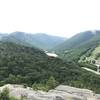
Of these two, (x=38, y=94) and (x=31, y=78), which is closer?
(x=38, y=94)

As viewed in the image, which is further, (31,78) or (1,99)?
(31,78)

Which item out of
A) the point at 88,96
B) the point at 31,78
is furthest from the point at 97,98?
the point at 31,78

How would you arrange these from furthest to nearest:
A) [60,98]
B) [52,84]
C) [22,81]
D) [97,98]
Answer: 1. [22,81]
2. [52,84]
3. [97,98]
4. [60,98]

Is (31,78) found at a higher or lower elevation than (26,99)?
lower

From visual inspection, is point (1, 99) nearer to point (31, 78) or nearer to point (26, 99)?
point (26, 99)

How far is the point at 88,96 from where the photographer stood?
82.6 meters

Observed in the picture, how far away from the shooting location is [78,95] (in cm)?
8006

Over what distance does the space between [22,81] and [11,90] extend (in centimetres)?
10859

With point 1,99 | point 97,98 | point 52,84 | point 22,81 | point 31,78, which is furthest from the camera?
point 31,78

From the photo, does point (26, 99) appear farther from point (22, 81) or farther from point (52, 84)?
point (22, 81)

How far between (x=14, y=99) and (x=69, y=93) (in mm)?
18671

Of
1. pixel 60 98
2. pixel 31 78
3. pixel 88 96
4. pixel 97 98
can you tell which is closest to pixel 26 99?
pixel 60 98

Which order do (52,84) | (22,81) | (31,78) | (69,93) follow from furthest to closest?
(31,78) < (22,81) < (52,84) < (69,93)

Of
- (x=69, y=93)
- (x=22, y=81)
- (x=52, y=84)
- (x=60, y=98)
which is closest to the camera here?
(x=60, y=98)
